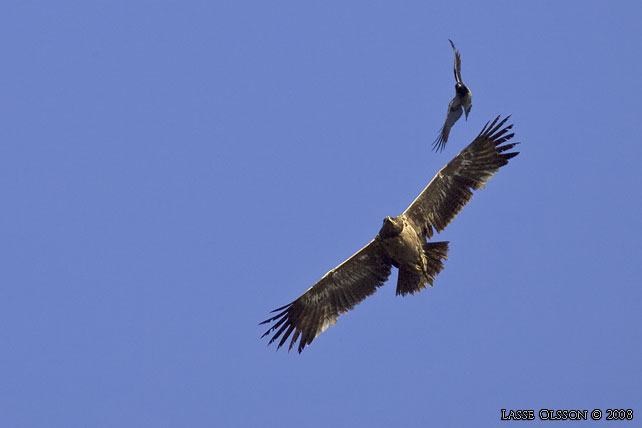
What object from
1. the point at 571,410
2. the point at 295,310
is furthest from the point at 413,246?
the point at 571,410

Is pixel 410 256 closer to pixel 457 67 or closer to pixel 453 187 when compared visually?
pixel 453 187

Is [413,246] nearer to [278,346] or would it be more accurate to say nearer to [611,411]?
[278,346]

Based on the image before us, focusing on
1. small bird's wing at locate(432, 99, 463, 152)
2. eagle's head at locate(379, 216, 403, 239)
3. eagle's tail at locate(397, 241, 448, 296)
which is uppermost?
small bird's wing at locate(432, 99, 463, 152)

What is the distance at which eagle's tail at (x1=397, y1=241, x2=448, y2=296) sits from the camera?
1330 cm

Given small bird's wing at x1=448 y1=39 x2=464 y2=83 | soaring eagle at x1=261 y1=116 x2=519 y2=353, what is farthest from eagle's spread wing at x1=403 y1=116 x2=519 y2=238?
small bird's wing at x1=448 y1=39 x2=464 y2=83

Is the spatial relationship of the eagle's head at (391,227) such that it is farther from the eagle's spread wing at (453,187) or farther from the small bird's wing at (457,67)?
the small bird's wing at (457,67)

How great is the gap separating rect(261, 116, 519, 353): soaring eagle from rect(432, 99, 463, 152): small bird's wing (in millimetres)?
937

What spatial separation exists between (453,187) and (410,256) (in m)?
1.38

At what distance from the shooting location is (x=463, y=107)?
48.5ft

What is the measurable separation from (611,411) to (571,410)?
69 cm

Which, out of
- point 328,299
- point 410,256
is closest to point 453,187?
point 410,256

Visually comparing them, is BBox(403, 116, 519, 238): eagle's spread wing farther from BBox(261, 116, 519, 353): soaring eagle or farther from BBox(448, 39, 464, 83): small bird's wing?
BBox(448, 39, 464, 83): small bird's wing

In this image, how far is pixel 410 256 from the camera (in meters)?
13.2

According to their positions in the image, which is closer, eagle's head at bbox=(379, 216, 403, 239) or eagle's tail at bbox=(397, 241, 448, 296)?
eagle's head at bbox=(379, 216, 403, 239)
